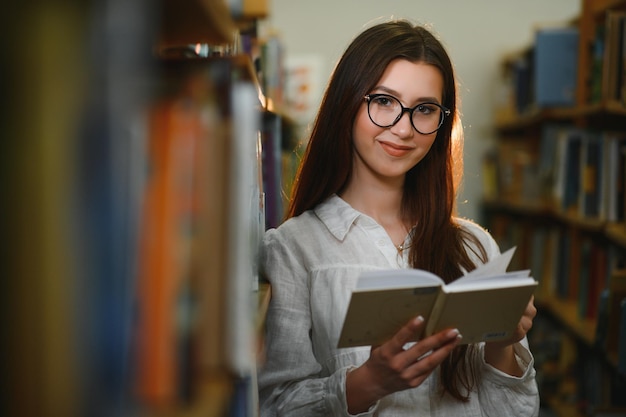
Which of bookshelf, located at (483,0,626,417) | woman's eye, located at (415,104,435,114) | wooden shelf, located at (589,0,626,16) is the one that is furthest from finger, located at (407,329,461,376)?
wooden shelf, located at (589,0,626,16)

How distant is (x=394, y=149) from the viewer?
1397 mm

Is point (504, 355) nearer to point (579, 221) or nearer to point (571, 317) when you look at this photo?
point (579, 221)

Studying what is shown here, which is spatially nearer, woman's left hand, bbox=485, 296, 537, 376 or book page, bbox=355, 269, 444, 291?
book page, bbox=355, 269, 444, 291

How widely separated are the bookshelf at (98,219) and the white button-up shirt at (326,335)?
76cm

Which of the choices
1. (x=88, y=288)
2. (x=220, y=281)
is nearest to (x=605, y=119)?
(x=220, y=281)

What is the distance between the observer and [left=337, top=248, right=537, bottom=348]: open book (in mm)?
1074

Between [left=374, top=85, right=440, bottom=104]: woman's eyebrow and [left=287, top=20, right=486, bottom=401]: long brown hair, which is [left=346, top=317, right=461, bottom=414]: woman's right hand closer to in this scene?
[left=287, top=20, right=486, bottom=401]: long brown hair

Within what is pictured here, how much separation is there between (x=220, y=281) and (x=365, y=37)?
2.97 ft

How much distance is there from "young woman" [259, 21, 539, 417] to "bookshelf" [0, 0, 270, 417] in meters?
0.76

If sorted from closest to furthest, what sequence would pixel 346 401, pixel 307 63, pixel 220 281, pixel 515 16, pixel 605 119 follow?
1. pixel 220 281
2. pixel 346 401
3. pixel 605 119
4. pixel 307 63
5. pixel 515 16

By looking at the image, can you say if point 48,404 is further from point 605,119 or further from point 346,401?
point 605,119

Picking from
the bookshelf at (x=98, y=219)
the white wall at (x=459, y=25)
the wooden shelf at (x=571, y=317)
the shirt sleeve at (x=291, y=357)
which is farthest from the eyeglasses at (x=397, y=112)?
the white wall at (x=459, y=25)

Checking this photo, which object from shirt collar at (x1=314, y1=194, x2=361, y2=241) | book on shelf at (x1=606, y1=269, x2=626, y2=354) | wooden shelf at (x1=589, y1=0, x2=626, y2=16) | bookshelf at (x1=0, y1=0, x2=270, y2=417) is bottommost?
book on shelf at (x1=606, y1=269, x2=626, y2=354)

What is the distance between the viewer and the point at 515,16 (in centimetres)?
521
